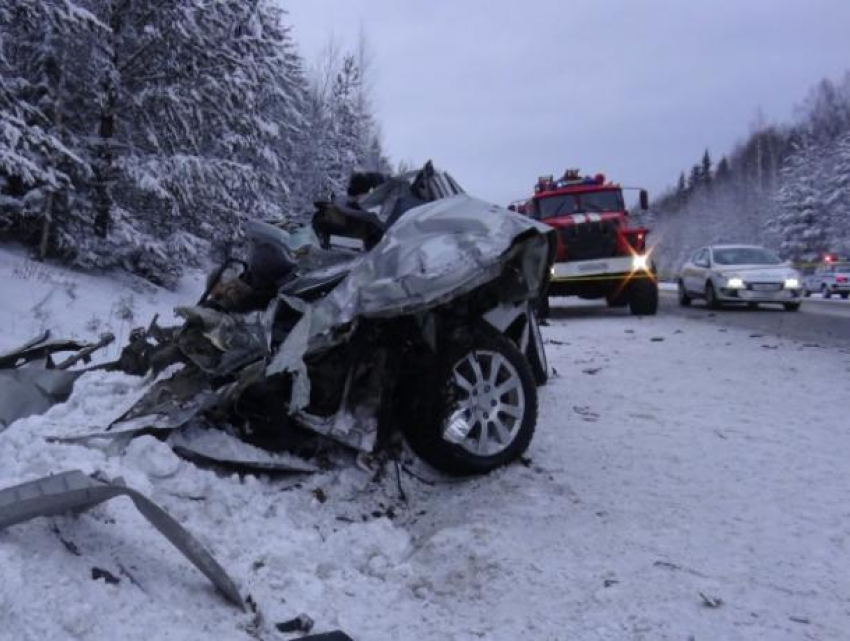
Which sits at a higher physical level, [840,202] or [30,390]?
[840,202]

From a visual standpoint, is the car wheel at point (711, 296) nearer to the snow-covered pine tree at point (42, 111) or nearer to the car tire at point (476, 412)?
the car tire at point (476, 412)

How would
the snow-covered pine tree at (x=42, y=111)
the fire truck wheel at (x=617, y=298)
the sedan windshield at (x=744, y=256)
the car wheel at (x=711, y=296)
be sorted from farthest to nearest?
the sedan windshield at (x=744, y=256) < the car wheel at (x=711, y=296) < the fire truck wheel at (x=617, y=298) < the snow-covered pine tree at (x=42, y=111)

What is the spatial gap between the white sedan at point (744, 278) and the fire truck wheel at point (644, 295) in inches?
97.7

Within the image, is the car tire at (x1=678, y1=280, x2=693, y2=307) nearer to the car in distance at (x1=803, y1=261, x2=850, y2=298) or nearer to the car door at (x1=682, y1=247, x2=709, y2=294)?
the car door at (x1=682, y1=247, x2=709, y2=294)

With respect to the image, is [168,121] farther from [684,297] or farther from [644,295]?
[684,297]

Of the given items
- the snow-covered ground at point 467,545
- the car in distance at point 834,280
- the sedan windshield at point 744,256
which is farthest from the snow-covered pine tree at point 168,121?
the car in distance at point 834,280

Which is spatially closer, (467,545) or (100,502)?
(100,502)

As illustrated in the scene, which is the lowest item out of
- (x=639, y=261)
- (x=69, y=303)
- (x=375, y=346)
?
(x=375, y=346)

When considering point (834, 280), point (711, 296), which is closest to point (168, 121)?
point (711, 296)

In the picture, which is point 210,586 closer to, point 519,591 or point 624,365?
point 519,591

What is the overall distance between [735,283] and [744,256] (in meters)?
1.33

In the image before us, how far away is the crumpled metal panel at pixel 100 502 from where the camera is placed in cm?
176

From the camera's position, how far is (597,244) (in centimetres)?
1155

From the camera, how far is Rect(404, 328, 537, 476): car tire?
2.91 metres
